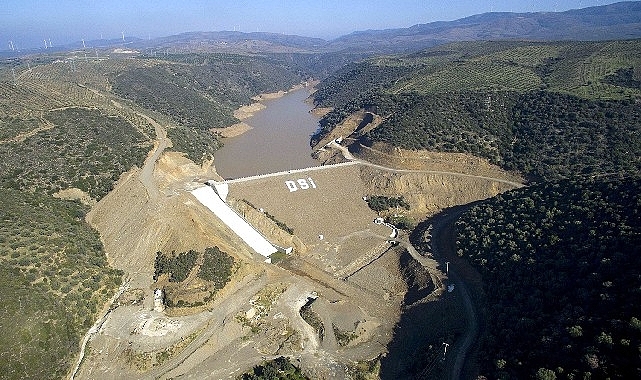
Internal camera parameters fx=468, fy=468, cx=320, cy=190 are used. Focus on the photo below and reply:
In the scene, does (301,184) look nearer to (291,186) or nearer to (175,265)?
(291,186)

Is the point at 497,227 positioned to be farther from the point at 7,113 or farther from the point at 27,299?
the point at 7,113

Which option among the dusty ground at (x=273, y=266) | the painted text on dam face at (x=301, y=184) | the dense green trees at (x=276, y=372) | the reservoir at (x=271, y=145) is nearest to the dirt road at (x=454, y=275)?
the dusty ground at (x=273, y=266)

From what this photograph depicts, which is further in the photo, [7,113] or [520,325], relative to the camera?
[7,113]

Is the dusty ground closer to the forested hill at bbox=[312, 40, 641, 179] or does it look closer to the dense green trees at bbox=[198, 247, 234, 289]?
the dense green trees at bbox=[198, 247, 234, 289]

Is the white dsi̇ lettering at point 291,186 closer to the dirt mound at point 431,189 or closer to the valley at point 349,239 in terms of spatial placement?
the valley at point 349,239

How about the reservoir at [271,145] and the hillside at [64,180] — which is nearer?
the hillside at [64,180]

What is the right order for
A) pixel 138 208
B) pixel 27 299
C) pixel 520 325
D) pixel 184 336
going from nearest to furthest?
1. pixel 520 325
2. pixel 27 299
3. pixel 184 336
4. pixel 138 208

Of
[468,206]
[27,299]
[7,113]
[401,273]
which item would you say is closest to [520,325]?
[401,273]
